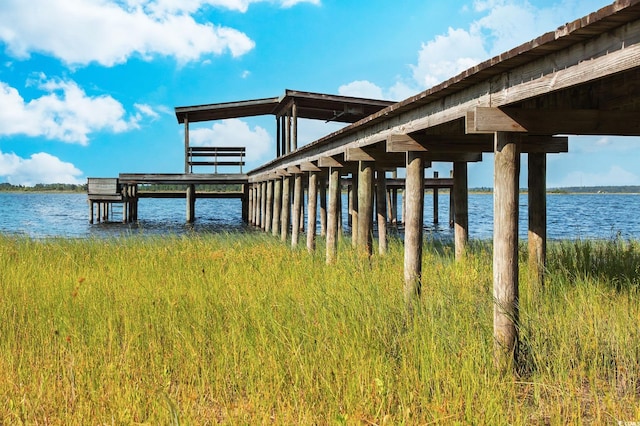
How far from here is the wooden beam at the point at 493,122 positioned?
18.5 ft

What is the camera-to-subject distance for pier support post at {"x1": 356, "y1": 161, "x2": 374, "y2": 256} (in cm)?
1108

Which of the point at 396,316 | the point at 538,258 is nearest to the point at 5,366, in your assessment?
the point at 396,316

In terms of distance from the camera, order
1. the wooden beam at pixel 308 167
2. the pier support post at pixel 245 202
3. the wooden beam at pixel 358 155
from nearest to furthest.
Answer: the wooden beam at pixel 358 155
the wooden beam at pixel 308 167
the pier support post at pixel 245 202

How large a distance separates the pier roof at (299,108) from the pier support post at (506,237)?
16.3 meters

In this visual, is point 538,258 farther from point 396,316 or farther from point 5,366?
point 5,366

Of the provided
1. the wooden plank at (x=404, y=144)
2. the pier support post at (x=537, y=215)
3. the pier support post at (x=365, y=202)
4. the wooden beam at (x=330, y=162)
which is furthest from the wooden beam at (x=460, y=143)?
the wooden beam at (x=330, y=162)

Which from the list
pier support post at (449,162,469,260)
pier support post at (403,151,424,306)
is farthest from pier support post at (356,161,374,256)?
pier support post at (403,151,424,306)

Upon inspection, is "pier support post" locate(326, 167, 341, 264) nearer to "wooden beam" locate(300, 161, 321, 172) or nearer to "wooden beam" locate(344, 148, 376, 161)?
"wooden beam" locate(300, 161, 321, 172)

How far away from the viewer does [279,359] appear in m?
5.20

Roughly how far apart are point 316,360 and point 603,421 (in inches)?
88.0

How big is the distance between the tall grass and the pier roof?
14946 mm

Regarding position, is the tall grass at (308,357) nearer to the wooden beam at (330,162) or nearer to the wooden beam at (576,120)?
the wooden beam at (576,120)

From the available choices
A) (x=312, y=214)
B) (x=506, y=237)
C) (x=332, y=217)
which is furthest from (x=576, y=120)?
(x=312, y=214)

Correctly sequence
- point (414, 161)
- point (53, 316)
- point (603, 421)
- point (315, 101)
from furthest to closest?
1. point (315, 101)
2. point (414, 161)
3. point (53, 316)
4. point (603, 421)
